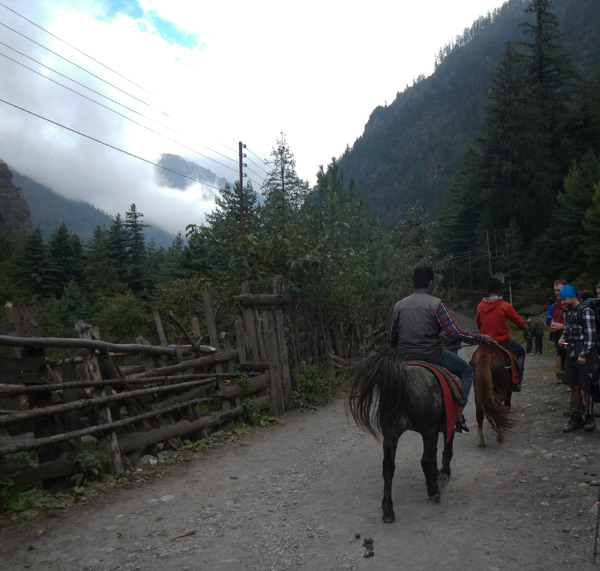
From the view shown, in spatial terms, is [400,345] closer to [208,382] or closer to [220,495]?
[220,495]

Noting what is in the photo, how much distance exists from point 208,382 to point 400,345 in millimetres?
3666

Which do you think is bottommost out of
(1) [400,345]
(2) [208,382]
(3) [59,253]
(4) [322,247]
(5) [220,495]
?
(5) [220,495]

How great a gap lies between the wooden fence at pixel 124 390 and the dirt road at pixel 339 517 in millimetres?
665

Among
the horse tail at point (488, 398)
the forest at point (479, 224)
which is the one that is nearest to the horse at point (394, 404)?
the horse tail at point (488, 398)

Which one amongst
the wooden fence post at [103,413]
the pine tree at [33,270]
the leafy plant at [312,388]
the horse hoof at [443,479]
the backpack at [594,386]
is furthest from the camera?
the pine tree at [33,270]

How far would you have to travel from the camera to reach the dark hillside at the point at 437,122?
114625 mm

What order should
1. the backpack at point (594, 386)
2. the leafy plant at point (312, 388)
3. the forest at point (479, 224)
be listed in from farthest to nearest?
the forest at point (479, 224) < the leafy plant at point (312, 388) < the backpack at point (594, 386)

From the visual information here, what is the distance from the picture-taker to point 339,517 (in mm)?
4336

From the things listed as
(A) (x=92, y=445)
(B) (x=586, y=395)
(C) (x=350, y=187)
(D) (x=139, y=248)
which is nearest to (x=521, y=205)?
(C) (x=350, y=187)

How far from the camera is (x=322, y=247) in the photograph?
438 inches

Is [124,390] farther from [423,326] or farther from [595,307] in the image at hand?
[595,307]

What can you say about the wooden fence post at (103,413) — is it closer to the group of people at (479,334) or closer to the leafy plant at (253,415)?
the leafy plant at (253,415)

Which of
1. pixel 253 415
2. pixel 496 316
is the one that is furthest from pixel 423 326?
pixel 253 415

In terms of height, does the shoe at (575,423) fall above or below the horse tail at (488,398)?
below
